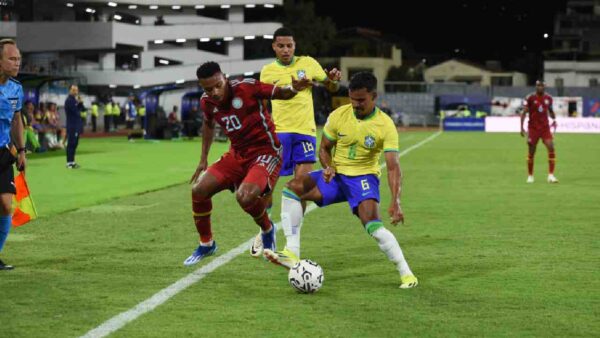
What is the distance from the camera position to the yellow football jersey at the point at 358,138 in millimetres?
9070

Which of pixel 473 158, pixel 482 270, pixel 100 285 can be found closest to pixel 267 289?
pixel 100 285

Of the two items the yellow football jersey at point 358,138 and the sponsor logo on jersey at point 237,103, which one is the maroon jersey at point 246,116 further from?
the yellow football jersey at point 358,138

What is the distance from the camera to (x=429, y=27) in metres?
126

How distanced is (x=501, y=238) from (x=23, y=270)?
5611 millimetres

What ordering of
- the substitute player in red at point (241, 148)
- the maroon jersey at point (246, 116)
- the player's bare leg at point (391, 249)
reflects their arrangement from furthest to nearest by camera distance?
the maroon jersey at point (246, 116)
the substitute player in red at point (241, 148)
the player's bare leg at point (391, 249)

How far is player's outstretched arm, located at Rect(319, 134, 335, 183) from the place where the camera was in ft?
29.5

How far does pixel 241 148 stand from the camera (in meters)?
9.91

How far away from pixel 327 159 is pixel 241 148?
41.8 inches

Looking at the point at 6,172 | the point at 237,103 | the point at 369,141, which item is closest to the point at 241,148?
the point at 237,103

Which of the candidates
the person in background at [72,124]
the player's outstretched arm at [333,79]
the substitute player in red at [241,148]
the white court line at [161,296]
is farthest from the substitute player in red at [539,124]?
the substitute player in red at [241,148]

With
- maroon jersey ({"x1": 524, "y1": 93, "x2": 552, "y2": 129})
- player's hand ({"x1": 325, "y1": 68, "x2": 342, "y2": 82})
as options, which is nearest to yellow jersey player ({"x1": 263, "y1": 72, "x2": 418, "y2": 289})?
player's hand ({"x1": 325, "y1": 68, "x2": 342, "y2": 82})

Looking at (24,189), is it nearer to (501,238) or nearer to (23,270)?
(23,270)

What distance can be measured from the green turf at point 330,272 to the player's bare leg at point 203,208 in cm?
24

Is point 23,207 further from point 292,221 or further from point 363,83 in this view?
point 363,83
